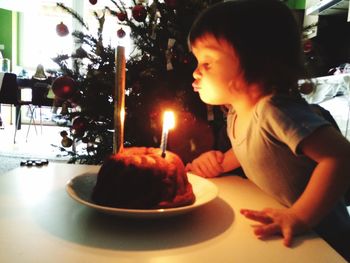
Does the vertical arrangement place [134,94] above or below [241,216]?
above

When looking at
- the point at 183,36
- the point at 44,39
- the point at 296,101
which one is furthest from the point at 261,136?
the point at 44,39

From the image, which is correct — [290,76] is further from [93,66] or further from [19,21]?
[19,21]

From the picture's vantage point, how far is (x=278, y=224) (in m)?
0.50

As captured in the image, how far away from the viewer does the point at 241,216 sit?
0.56 m

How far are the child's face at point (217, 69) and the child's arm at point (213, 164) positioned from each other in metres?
0.16

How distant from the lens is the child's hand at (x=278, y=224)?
19.0 inches

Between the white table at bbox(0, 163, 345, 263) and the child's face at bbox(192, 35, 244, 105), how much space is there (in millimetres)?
276

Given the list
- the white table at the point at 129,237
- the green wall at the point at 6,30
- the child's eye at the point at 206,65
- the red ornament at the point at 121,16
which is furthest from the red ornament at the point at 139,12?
the green wall at the point at 6,30

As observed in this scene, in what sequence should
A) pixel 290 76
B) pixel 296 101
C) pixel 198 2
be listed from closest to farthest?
pixel 296 101
pixel 290 76
pixel 198 2

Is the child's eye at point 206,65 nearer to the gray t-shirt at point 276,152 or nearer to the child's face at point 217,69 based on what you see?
the child's face at point 217,69

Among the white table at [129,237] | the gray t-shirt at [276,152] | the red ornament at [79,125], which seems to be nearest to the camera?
the white table at [129,237]

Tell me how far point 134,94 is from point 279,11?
0.69 m

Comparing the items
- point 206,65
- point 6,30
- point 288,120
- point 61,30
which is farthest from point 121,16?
point 6,30

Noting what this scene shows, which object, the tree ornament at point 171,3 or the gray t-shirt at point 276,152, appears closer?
the gray t-shirt at point 276,152
